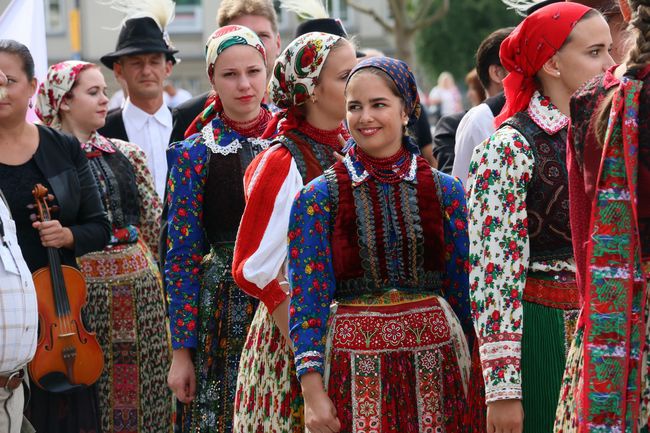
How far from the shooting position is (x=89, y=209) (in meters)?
6.16

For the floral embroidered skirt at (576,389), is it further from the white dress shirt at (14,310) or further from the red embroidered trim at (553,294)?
the white dress shirt at (14,310)

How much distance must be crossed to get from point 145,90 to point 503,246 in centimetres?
444

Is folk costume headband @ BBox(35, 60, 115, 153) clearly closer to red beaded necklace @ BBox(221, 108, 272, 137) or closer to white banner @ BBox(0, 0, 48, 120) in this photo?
white banner @ BBox(0, 0, 48, 120)

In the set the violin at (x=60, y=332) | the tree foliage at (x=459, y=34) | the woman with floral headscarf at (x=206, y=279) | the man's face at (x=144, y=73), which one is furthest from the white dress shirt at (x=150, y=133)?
the tree foliage at (x=459, y=34)

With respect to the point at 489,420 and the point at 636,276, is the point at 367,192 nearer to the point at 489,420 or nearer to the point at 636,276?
the point at 489,420

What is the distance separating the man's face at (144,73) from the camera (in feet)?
26.1

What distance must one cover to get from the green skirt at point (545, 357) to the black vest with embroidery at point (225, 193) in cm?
174

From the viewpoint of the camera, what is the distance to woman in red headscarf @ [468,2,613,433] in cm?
389

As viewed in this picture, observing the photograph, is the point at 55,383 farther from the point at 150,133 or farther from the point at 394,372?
the point at 150,133

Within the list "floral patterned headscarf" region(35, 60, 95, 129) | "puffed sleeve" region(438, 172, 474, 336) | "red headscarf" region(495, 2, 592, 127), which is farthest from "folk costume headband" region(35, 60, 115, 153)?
"red headscarf" region(495, 2, 592, 127)

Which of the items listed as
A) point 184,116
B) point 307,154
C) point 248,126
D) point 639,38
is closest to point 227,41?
point 248,126

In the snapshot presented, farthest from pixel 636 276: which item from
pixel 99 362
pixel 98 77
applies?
pixel 98 77

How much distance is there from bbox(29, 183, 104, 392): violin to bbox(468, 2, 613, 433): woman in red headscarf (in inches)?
95.3

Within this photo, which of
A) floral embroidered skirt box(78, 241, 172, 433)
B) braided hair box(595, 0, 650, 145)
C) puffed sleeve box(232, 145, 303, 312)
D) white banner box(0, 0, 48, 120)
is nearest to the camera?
braided hair box(595, 0, 650, 145)
